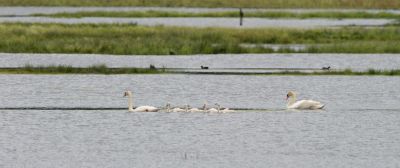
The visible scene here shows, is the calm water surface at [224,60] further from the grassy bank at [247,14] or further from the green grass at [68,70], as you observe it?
the grassy bank at [247,14]

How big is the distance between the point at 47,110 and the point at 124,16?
46192 millimetres

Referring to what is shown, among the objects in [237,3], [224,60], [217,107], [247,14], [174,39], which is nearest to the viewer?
[217,107]

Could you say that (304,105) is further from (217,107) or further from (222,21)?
(222,21)

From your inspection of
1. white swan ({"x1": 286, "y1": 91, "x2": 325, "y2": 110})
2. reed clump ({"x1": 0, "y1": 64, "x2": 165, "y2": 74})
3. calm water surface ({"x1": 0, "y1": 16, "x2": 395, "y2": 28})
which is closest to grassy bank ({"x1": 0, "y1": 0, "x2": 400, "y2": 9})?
calm water surface ({"x1": 0, "y1": 16, "x2": 395, "y2": 28})

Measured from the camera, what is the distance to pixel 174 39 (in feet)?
168

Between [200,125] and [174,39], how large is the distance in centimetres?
2395

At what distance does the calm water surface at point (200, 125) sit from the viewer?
74.6 feet

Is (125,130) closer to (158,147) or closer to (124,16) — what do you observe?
(158,147)

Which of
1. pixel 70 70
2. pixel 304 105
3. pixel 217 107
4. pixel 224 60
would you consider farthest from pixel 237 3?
pixel 217 107

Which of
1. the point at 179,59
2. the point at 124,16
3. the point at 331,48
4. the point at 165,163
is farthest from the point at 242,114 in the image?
the point at 124,16

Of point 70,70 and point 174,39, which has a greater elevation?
point 174,39

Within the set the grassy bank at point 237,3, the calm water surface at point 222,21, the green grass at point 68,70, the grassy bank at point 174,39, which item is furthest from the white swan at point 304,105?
the grassy bank at point 237,3

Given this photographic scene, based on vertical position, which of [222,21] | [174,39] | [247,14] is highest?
[247,14]

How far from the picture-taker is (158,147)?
23.9 metres
